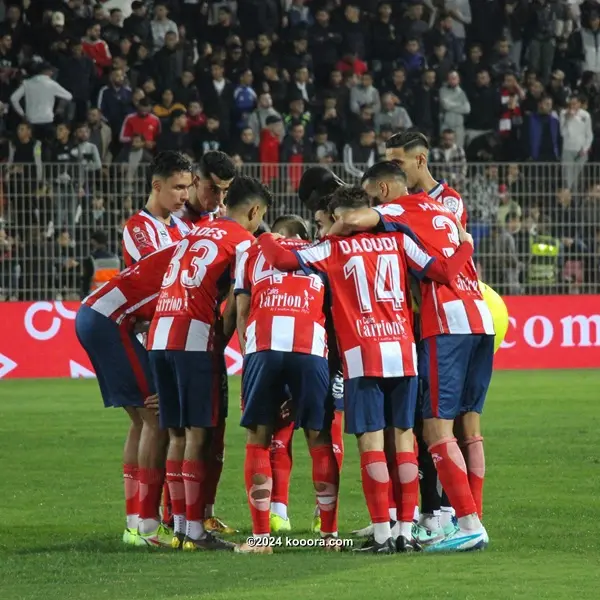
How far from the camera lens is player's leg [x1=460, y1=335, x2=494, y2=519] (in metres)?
7.60

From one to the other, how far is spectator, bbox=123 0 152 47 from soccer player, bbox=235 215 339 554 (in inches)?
591

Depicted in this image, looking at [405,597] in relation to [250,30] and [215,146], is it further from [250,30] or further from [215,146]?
[250,30]

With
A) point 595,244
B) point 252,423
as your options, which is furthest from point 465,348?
point 595,244

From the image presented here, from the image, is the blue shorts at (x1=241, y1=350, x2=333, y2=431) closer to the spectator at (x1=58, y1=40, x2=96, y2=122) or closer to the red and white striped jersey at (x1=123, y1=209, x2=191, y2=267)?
the red and white striped jersey at (x1=123, y1=209, x2=191, y2=267)

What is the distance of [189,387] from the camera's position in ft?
25.1

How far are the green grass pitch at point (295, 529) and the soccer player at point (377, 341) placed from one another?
14.1 inches

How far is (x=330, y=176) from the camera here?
29.9ft

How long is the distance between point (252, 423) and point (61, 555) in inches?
47.4

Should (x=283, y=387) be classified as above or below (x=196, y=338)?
below

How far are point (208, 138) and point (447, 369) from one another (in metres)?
13.4

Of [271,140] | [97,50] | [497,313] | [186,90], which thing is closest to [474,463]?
[497,313]

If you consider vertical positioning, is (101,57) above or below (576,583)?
above

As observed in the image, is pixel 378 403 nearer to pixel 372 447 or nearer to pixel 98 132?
pixel 372 447

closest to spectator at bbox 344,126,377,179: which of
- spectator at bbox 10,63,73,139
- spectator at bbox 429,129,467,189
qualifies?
spectator at bbox 429,129,467,189
